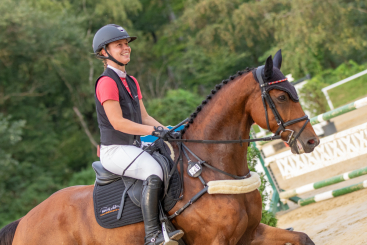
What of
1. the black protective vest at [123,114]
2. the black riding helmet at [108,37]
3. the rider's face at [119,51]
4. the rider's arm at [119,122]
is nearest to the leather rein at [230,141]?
the rider's arm at [119,122]

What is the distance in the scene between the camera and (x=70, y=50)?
23.1 meters

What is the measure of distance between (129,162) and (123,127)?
1.11 ft

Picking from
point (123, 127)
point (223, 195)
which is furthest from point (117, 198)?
point (223, 195)

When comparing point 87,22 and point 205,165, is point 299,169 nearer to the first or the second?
point 205,165

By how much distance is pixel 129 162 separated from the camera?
350 cm

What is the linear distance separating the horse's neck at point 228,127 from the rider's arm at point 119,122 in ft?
1.80

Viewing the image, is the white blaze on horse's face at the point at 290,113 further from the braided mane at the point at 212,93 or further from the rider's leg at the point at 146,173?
the rider's leg at the point at 146,173

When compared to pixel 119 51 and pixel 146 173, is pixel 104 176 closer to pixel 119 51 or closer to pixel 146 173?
pixel 146 173

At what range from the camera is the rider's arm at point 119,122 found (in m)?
3.38

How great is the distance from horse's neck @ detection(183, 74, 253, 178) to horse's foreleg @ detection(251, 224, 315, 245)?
0.67 meters

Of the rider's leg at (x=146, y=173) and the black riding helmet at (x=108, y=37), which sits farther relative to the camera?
the black riding helmet at (x=108, y=37)

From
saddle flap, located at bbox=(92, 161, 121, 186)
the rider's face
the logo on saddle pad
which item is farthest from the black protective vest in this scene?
the logo on saddle pad

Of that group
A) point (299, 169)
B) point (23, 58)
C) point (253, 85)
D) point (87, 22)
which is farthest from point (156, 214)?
point (87, 22)

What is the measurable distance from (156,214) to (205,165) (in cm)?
61
